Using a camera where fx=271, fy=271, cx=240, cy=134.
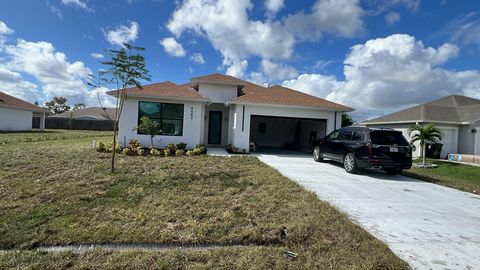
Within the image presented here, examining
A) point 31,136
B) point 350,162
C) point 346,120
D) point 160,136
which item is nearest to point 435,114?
point 346,120

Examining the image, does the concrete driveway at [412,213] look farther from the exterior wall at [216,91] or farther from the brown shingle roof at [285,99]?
the exterior wall at [216,91]

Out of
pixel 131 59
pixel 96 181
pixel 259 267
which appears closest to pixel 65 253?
pixel 259 267

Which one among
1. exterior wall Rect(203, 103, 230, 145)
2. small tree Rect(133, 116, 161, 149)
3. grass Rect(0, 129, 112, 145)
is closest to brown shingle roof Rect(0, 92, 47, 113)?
grass Rect(0, 129, 112, 145)

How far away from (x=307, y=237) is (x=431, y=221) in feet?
8.91

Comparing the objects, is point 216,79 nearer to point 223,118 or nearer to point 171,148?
point 223,118

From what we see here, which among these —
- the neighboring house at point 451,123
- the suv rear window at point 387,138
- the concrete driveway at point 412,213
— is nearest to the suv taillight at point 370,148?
the suv rear window at point 387,138

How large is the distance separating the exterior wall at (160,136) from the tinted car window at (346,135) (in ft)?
22.3

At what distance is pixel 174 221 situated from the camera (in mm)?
4445

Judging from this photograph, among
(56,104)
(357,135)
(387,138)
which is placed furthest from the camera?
(56,104)

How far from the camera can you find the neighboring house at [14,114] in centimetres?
2659

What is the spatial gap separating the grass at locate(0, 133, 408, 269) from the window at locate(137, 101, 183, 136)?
6121mm

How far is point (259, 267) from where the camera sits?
3.19 meters

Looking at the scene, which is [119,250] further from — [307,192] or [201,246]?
[307,192]

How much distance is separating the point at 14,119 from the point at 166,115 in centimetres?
2441
